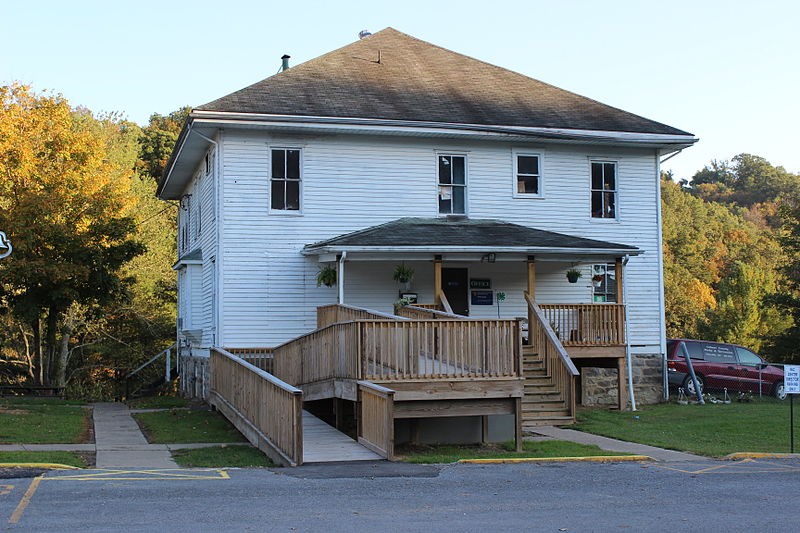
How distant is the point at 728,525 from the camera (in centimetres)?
922

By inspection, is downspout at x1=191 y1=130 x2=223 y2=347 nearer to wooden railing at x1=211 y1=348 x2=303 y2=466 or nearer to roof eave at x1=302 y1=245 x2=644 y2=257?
roof eave at x1=302 y1=245 x2=644 y2=257

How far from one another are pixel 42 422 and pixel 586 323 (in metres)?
11.5

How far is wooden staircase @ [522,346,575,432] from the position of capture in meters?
18.4

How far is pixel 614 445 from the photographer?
15.9 m

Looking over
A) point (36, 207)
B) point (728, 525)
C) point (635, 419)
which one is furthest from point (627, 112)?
point (728, 525)

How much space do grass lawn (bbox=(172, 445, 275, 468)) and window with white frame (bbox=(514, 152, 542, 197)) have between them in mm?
11626

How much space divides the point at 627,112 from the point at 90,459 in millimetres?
17555

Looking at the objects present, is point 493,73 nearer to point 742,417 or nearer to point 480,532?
point 742,417

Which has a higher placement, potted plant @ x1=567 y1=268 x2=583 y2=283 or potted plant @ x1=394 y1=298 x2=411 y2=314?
potted plant @ x1=567 y1=268 x2=583 y2=283

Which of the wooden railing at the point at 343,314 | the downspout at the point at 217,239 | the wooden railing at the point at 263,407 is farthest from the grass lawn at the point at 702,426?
the downspout at the point at 217,239

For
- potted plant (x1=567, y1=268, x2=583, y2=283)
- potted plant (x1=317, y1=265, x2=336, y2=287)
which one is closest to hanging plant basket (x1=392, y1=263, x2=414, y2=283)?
potted plant (x1=317, y1=265, x2=336, y2=287)

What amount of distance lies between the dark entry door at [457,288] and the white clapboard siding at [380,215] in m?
0.33

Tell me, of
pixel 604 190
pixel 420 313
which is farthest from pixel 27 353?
pixel 604 190

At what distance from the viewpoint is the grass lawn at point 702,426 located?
16.1 metres
